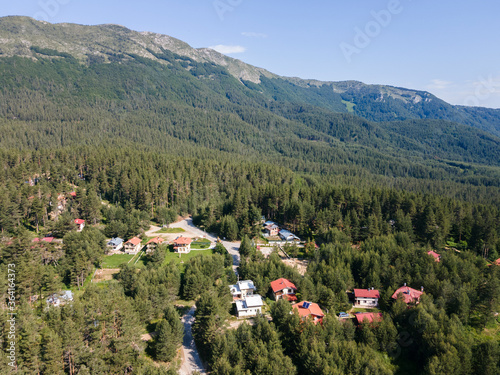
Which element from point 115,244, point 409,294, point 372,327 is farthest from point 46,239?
point 409,294

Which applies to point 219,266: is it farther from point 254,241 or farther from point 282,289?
point 254,241

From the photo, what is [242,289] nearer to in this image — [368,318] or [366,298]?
[368,318]

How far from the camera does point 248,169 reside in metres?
122

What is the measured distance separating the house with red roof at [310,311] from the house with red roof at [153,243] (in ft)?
116

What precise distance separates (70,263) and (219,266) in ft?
86.4

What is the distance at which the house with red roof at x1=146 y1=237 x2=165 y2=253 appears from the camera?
67.8m

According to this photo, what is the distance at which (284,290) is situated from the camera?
5212 cm

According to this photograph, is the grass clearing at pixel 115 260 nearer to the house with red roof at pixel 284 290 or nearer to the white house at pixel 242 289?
the white house at pixel 242 289

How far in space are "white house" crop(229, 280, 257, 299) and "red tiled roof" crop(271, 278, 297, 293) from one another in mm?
3391

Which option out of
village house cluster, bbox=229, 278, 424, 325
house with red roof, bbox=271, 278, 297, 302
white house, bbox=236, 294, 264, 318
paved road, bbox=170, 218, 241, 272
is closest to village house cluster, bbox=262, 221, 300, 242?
paved road, bbox=170, 218, 241, 272

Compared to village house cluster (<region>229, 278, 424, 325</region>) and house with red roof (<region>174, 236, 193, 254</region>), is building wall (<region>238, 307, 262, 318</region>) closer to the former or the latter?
village house cluster (<region>229, 278, 424, 325</region>)

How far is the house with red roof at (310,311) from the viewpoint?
4325 cm

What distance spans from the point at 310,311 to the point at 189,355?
17684mm

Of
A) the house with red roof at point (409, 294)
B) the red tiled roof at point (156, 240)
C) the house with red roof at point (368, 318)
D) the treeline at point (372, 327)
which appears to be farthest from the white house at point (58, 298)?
the house with red roof at point (409, 294)
